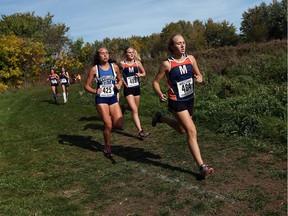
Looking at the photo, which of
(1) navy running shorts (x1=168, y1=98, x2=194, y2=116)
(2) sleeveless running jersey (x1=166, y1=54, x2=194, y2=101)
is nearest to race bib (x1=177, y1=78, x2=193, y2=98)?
(2) sleeveless running jersey (x1=166, y1=54, x2=194, y2=101)

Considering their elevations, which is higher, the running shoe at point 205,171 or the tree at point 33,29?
the tree at point 33,29

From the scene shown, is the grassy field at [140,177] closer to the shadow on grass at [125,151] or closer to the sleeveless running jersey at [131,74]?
the shadow on grass at [125,151]

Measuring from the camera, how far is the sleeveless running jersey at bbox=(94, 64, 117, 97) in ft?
23.7

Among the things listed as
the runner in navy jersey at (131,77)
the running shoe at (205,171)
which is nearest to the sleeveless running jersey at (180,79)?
the running shoe at (205,171)

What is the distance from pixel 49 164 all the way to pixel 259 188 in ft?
14.0

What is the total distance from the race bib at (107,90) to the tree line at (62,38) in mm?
37051

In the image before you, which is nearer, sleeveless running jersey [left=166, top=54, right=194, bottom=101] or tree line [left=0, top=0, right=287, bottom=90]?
sleeveless running jersey [left=166, top=54, right=194, bottom=101]

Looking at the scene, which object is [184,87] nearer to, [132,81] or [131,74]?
[132,81]

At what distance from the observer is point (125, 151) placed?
7855 millimetres

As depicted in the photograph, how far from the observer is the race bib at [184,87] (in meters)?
5.84

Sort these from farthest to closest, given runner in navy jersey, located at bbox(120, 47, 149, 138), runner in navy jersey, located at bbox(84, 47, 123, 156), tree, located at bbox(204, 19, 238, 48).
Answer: tree, located at bbox(204, 19, 238, 48) < runner in navy jersey, located at bbox(120, 47, 149, 138) < runner in navy jersey, located at bbox(84, 47, 123, 156)

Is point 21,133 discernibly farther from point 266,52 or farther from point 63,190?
point 266,52

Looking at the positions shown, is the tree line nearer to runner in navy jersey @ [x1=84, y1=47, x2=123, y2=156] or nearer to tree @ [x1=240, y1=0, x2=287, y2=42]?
tree @ [x1=240, y1=0, x2=287, y2=42]

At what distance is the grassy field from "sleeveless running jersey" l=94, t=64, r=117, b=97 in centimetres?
134
